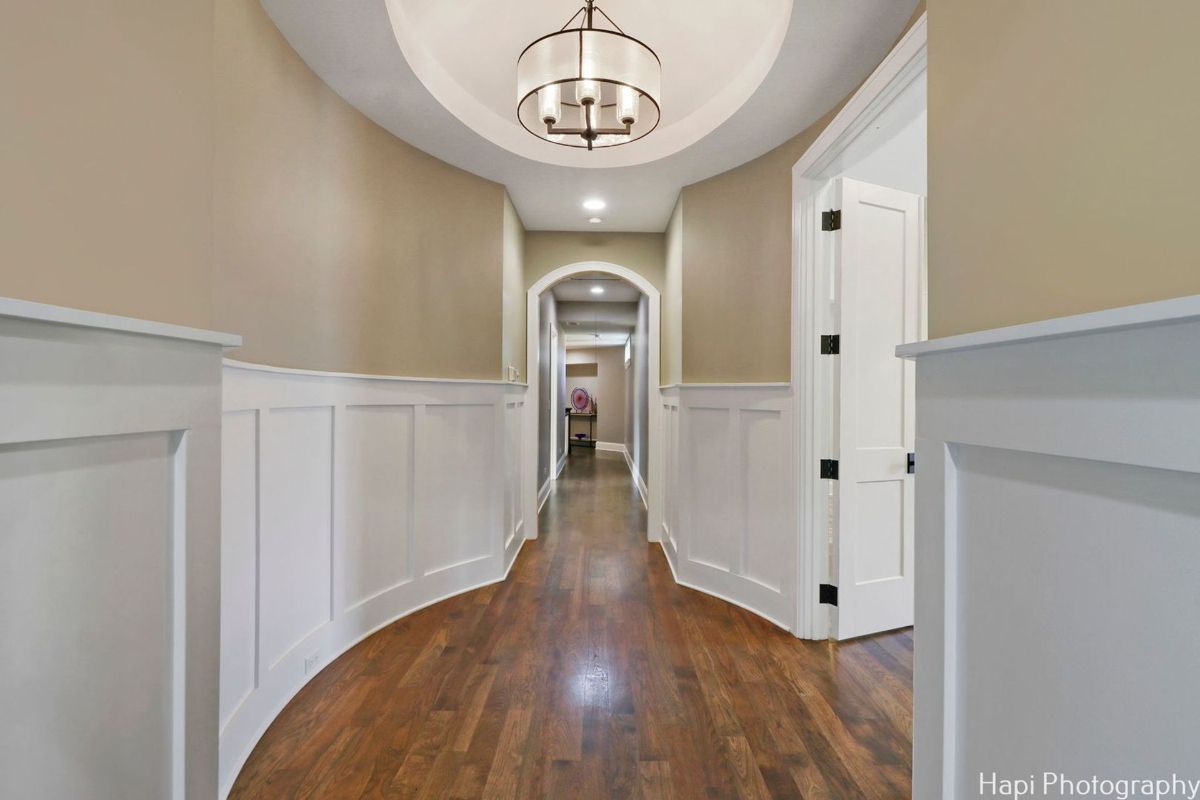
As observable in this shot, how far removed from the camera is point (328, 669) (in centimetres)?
229

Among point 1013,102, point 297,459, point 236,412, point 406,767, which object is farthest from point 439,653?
point 1013,102

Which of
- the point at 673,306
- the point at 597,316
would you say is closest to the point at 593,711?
the point at 673,306

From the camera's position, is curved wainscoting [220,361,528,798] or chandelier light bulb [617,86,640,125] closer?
curved wainscoting [220,361,528,798]

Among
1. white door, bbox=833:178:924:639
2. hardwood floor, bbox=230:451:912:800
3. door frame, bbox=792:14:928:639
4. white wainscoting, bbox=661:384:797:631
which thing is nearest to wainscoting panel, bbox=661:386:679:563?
white wainscoting, bbox=661:384:797:631

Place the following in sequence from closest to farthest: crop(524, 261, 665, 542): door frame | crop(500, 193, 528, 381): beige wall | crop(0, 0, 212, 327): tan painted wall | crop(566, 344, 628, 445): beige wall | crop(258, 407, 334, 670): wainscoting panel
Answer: crop(0, 0, 212, 327): tan painted wall
crop(258, 407, 334, 670): wainscoting panel
crop(500, 193, 528, 381): beige wall
crop(524, 261, 665, 542): door frame
crop(566, 344, 628, 445): beige wall

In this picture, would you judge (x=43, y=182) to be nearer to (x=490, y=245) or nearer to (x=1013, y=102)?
(x=1013, y=102)

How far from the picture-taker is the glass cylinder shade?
6.29 feet

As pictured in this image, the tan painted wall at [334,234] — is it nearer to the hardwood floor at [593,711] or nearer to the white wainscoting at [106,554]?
the white wainscoting at [106,554]

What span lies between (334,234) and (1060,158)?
2.36 m

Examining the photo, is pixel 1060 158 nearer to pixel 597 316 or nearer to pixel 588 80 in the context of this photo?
pixel 588 80

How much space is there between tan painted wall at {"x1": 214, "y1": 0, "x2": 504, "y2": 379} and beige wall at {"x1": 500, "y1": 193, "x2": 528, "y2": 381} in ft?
0.40

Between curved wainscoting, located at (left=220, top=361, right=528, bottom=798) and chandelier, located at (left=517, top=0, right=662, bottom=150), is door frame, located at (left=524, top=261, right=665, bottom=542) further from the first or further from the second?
chandelier, located at (left=517, top=0, right=662, bottom=150)

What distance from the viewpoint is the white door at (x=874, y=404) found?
8.55 feet

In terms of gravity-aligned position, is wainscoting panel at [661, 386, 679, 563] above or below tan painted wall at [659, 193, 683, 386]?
below
